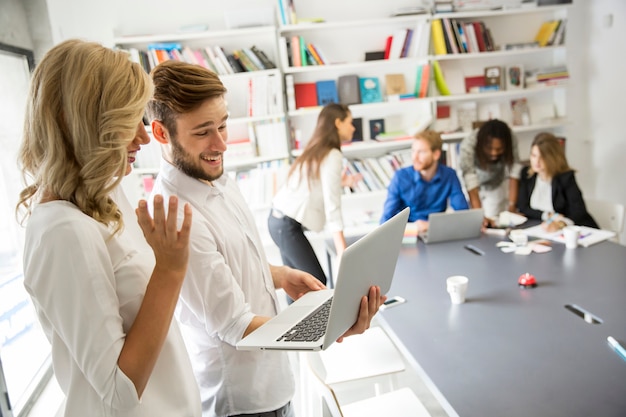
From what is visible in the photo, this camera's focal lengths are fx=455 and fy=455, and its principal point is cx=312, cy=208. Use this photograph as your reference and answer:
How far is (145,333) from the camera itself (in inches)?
33.4

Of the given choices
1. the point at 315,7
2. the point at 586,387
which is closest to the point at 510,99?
the point at 315,7

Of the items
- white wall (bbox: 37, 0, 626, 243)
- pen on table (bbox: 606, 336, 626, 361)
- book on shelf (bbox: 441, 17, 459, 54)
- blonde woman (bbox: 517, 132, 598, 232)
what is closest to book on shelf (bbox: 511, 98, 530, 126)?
white wall (bbox: 37, 0, 626, 243)

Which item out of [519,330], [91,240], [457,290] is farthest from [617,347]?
[91,240]

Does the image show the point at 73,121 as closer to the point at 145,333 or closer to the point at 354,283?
the point at 145,333

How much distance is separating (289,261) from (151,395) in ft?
7.20

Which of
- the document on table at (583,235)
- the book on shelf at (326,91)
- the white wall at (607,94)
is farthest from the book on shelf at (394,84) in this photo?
the document on table at (583,235)

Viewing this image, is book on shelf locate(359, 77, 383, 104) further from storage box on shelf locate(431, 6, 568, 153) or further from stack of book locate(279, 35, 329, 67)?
storage box on shelf locate(431, 6, 568, 153)

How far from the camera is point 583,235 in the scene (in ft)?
8.45

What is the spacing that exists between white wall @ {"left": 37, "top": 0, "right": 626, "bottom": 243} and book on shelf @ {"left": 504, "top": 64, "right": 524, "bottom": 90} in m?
0.50

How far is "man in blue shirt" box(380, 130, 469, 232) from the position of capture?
3.08 metres

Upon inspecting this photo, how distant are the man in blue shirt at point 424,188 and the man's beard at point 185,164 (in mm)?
2016

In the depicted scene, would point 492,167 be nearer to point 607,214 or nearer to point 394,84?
point 607,214

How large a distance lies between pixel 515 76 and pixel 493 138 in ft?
4.03

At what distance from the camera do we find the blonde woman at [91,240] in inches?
31.5
